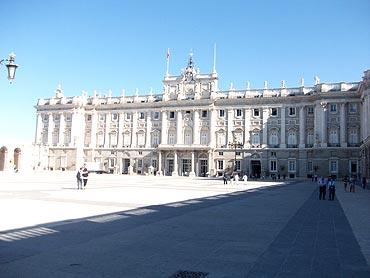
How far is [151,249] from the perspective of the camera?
9.05 meters

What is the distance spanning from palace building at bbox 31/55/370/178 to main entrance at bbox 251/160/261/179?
18 cm

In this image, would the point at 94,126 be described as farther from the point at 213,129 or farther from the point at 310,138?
the point at 310,138

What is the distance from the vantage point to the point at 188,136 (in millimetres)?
77500

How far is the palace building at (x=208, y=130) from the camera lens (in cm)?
6631

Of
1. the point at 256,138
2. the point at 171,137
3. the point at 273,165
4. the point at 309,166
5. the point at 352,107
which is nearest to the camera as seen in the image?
the point at 352,107

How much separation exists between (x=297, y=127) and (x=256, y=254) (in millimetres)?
64094

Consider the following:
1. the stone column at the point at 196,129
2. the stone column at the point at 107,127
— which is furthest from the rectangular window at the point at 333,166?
the stone column at the point at 107,127

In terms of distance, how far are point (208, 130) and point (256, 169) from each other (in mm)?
11499

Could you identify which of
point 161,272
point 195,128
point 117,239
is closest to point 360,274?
point 161,272

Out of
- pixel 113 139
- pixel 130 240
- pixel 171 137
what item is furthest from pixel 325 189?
pixel 113 139

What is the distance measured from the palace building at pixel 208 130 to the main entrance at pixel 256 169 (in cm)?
18

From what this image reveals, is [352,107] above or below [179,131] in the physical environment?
above

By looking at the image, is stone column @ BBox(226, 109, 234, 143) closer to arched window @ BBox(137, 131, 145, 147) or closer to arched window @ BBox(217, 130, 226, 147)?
arched window @ BBox(217, 130, 226, 147)

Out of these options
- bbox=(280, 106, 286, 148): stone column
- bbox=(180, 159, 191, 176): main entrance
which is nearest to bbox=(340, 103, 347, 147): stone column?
bbox=(280, 106, 286, 148): stone column
